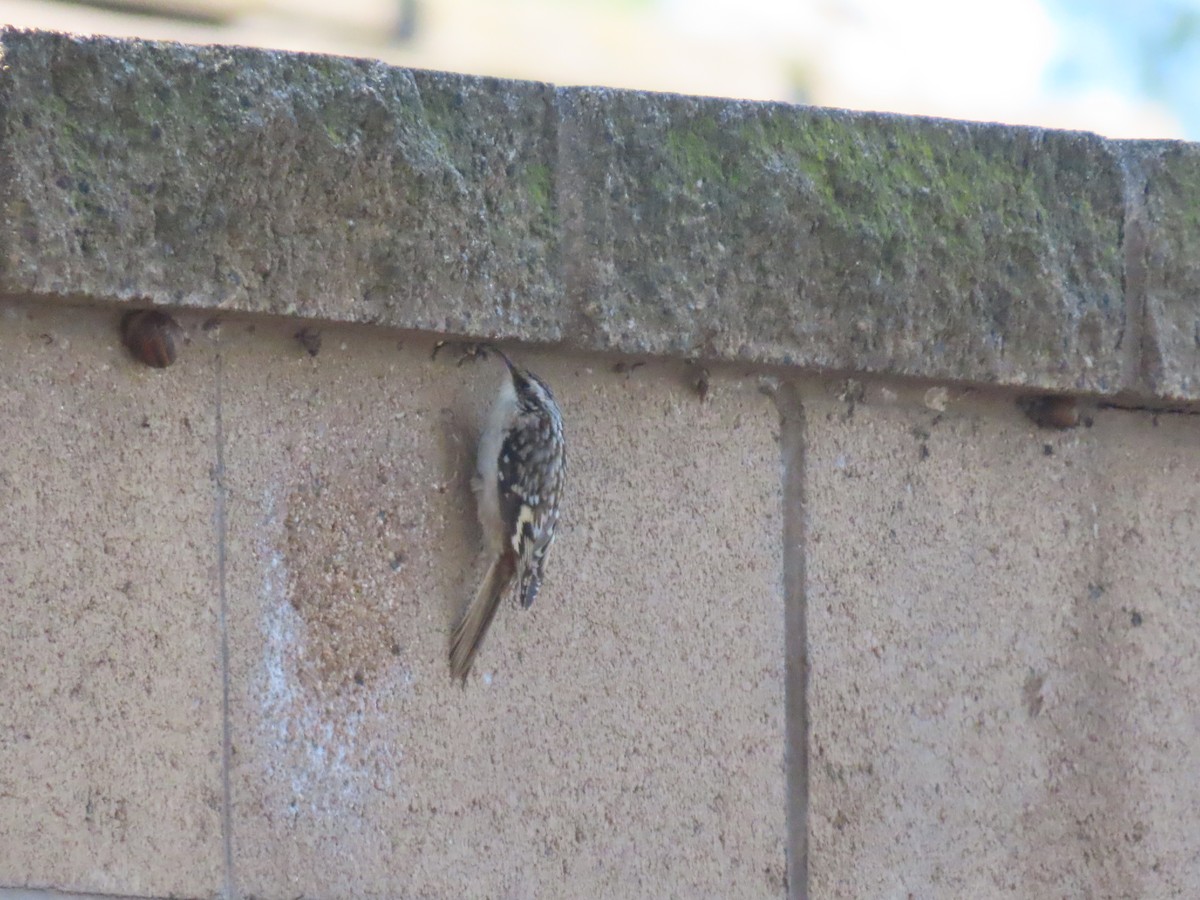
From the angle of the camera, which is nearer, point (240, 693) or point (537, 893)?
point (240, 693)

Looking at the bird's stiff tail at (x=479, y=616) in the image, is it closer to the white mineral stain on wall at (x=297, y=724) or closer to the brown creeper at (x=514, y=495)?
the brown creeper at (x=514, y=495)

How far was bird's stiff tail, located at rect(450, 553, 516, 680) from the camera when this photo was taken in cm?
299

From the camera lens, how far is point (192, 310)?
280cm

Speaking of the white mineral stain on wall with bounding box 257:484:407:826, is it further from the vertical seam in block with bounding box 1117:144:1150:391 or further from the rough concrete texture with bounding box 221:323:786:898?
the vertical seam in block with bounding box 1117:144:1150:391

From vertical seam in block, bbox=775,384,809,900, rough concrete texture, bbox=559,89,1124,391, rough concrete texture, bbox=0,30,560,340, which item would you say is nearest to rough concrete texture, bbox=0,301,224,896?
rough concrete texture, bbox=0,30,560,340

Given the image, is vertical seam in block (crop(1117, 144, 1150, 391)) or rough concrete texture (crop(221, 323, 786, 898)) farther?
vertical seam in block (crop(1117, 144, 1150, 391))

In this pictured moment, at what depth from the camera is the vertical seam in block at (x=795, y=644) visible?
3.17 metres

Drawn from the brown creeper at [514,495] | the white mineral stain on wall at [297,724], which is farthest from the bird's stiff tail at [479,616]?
the white mineral stain on wall at [297,724]

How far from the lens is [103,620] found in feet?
8.96

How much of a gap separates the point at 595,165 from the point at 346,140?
430 mm

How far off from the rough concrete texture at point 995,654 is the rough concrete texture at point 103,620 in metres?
1.07

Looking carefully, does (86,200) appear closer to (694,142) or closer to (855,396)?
(694,142)

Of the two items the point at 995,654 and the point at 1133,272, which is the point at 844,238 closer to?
the point at 1133,272

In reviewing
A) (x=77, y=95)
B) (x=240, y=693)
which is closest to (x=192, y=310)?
(x=77, y=95)
